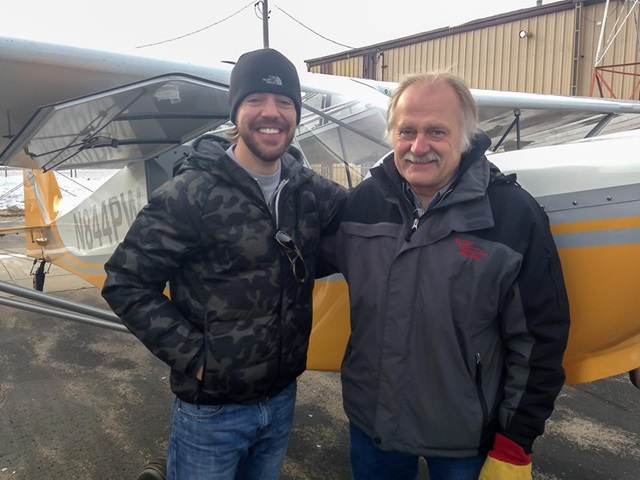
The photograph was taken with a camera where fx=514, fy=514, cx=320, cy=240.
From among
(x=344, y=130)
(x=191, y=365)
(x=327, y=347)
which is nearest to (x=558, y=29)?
(x=344, y=130)

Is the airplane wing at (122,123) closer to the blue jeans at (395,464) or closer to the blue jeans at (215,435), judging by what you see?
the blue jeans at (215,435)

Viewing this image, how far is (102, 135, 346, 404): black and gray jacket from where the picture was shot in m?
1.41

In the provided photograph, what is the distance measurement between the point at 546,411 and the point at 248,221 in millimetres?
944

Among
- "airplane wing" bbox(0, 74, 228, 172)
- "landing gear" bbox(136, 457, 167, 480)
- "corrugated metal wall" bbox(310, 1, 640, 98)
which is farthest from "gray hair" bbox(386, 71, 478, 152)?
"corrugated metal wall" bbox(310, 1, 640, 98)

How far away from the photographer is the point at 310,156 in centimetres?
275

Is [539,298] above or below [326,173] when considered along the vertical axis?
below

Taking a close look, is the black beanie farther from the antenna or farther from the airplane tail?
the antenna

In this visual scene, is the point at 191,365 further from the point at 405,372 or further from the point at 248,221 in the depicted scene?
the point at 405,372

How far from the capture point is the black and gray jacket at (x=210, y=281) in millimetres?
1409

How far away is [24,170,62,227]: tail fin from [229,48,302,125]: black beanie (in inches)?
187

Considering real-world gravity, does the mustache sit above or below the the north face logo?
below

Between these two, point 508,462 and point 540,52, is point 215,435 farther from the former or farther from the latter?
point 540,52

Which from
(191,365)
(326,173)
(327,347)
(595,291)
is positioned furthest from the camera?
(326,173)

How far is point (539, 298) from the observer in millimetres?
1291
